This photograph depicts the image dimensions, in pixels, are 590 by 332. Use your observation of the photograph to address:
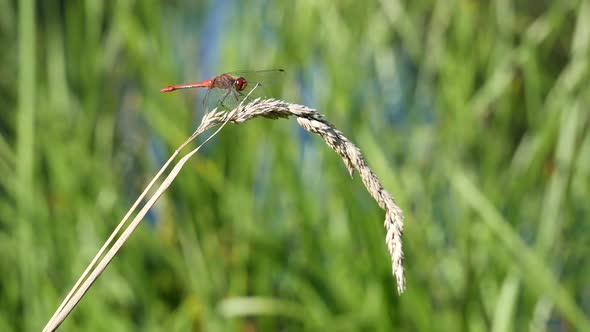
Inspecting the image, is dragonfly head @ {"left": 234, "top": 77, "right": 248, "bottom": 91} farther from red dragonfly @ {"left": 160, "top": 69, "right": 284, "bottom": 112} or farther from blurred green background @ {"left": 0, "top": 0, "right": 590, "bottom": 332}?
blurred green background @ {"left": 0, "top": 0, "right": 590, "bottom": 332}

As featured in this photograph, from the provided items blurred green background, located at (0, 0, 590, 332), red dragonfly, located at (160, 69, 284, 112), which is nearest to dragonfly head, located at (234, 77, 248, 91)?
red dragonfly, located at (160, 69, 284, 112)

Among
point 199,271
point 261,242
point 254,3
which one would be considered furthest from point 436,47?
point 199,271

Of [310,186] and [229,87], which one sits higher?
[229,87]

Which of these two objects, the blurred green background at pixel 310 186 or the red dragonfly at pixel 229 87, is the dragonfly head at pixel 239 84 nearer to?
the red dragonfly at pixel 229 87

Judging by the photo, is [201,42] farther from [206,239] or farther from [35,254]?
[35,254]

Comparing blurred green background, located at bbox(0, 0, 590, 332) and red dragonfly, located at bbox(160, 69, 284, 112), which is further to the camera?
blurred green background, located at bbox(0, 0, 590, 332)

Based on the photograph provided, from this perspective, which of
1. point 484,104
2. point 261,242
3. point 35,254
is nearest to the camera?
point 35,254

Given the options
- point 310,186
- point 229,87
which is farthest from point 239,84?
point 310,186

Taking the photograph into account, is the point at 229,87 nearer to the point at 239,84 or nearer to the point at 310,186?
the point at 239,84
